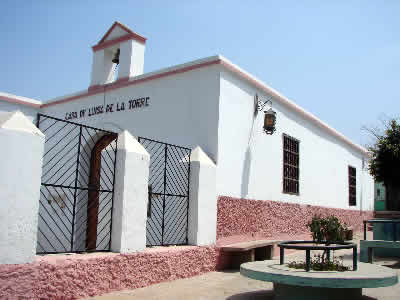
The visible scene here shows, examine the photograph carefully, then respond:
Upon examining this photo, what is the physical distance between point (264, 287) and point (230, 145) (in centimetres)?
294

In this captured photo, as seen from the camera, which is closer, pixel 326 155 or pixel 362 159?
pixel 326 155

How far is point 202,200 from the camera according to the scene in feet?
22.8

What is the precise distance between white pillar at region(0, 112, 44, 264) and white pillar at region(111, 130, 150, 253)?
130 centimetres

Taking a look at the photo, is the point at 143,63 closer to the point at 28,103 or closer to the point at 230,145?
the point at 230,145

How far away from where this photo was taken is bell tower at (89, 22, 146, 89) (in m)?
9.28

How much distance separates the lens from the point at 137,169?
571 cm

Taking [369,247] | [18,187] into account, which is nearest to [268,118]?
[369,247]

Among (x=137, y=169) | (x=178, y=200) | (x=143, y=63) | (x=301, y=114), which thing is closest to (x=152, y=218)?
(x=178, y=200)

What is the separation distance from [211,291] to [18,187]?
295cm

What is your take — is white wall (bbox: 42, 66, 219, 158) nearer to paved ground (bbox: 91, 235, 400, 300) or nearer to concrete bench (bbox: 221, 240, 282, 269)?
concrete bench (bbox: 221, 240, 282, 269)

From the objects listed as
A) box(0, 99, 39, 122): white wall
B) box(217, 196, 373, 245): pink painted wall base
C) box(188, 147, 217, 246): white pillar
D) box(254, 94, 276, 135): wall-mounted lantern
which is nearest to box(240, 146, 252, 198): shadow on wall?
box(217, 196, 373, 245): pink painted wall base

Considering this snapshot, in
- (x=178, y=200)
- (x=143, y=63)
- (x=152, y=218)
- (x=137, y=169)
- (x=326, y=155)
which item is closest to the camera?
(x=137, y=169)

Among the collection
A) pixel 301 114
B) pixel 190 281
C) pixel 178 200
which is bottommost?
pixel 190 281

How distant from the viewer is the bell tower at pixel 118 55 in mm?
9281
